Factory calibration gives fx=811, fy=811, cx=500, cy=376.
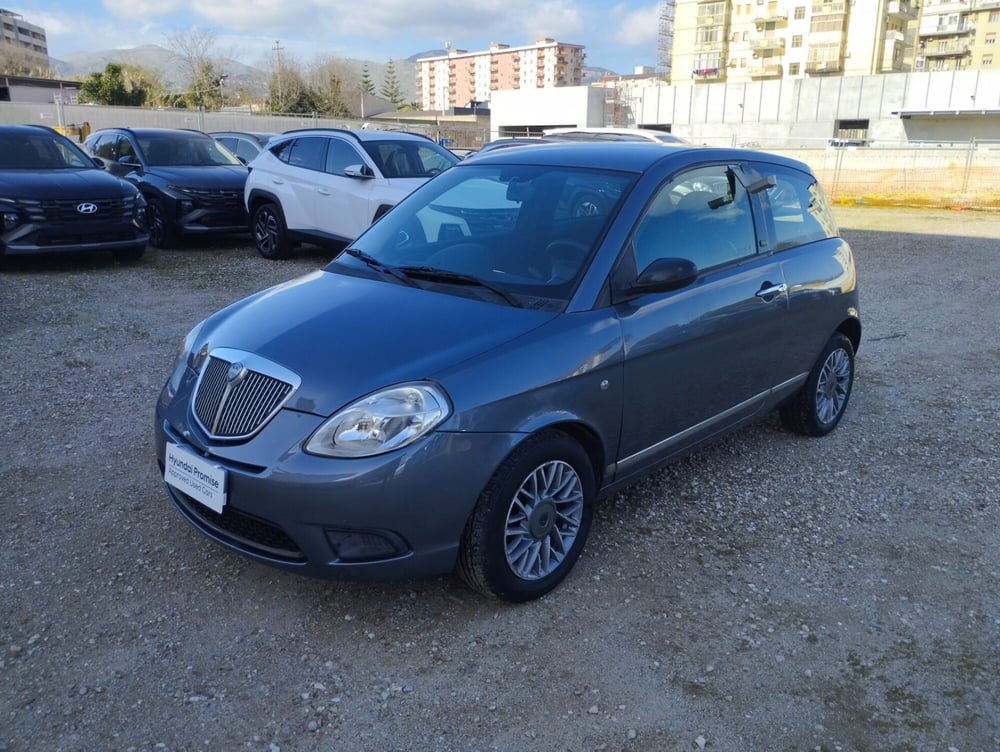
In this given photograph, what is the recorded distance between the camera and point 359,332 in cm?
315

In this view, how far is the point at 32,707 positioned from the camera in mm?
2607

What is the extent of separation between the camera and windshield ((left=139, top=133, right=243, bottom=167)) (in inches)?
463

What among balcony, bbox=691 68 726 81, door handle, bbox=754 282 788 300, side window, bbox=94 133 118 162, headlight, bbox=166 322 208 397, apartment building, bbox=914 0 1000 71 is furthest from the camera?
apartment building, bbox=914 0 1000 71

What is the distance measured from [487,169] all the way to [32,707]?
120 inches

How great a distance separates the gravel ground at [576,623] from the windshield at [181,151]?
764cm

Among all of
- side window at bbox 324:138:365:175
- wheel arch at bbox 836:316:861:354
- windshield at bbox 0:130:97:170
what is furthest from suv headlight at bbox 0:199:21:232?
wheel arch at bbox 836:316:861:354

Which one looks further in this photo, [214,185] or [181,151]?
[181,151]

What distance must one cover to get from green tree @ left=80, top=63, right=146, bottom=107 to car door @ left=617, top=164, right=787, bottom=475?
183 ft

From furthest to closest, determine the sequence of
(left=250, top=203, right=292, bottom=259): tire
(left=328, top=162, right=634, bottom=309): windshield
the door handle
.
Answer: (left=250, top=203, right=292, bottom=259): tire → the door handle → (left=328, top=162, right=634, bottom=309): windshield

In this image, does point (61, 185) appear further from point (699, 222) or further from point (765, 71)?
point (765, 71)

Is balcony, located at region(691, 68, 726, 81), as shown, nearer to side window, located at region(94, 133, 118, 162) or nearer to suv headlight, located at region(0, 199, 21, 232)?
side window, located at region(94, 133, 118, 162)

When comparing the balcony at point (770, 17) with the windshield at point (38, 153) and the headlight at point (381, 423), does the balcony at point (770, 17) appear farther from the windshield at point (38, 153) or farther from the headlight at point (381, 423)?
the headlight at point (381, 423)

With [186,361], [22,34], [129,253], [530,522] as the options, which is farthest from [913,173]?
[22,34]

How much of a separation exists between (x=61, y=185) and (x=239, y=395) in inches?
302
